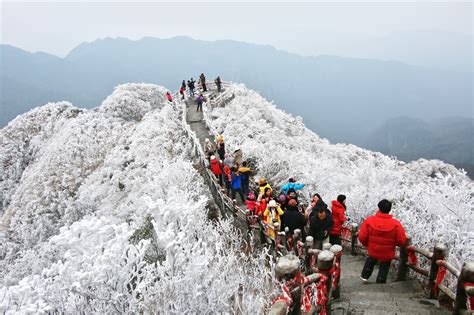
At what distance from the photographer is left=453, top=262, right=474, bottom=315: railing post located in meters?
3.91

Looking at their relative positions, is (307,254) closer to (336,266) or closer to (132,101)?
(336,266)

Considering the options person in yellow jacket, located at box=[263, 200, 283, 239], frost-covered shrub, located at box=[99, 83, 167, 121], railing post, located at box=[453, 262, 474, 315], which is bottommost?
person in yellow jacket, located at box=[263, 200, 283, 239]

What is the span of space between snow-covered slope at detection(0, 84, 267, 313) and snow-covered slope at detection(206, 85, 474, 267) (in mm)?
4221

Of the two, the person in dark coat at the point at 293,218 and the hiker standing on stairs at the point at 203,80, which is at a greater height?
the hiker standing on stairs at the point at 203,80

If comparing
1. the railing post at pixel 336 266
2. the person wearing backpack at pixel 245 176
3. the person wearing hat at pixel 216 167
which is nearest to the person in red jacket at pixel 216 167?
the person wearing hat at pixel 216 167

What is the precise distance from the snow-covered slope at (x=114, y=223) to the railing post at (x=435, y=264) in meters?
2.86

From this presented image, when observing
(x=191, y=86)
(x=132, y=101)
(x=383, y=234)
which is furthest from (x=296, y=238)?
(x=132, y=101)

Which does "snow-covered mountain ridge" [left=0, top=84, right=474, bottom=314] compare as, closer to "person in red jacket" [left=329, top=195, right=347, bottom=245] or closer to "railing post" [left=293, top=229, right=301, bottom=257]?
"railing post" [left=293, top=229, right=301, bottom=257]

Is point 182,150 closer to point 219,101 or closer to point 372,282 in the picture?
point 219,101

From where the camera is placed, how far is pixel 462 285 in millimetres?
4023

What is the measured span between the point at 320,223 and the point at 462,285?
3004 mm

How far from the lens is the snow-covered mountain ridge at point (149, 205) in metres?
5.09

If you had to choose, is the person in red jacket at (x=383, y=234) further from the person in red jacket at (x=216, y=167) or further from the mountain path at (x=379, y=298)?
the person in red jacket at (x=216, y=167)

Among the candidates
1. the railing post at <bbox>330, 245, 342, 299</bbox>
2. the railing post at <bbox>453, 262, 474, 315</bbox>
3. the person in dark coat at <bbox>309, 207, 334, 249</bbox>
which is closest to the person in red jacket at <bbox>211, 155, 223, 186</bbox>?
the person in dark coat at <bbox>309, 207, 334, 249</bbox>
